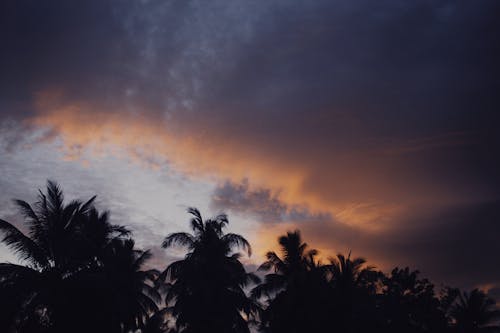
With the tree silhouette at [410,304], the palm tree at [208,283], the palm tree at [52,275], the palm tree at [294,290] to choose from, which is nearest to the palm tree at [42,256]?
the palm tree at [52,275]

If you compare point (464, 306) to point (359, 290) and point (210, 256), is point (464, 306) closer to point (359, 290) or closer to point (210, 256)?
point (359, 290)

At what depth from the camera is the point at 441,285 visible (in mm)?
45000

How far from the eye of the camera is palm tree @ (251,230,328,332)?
26.2m

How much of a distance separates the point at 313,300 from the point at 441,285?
93.0 ft

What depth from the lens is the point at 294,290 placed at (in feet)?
88.5

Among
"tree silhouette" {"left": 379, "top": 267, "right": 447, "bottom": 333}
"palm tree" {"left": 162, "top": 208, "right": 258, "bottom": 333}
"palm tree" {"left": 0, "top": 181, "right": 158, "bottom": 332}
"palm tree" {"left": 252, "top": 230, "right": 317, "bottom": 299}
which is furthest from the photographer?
"tree silhouette" {"left": 379, "top": 267, "right": 447, "bottom": 333}

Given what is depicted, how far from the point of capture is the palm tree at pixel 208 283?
24109mm

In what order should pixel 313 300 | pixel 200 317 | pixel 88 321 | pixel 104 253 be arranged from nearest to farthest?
pixel 88 321 < pixel 104 253 < pixel 200 317 < pixel 313 300

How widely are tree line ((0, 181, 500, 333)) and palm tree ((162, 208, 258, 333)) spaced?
0.07 metres

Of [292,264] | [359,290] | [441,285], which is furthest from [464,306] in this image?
[292,264]

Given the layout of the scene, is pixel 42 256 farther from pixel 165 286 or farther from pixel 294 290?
pixel 294 290

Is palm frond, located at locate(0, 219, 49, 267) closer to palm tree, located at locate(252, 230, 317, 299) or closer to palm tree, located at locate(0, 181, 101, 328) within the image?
palm tree, located at locate(0, 181, 101, 328)

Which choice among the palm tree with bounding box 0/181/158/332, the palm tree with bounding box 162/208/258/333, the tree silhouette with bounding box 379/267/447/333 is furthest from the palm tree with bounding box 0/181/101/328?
the tree silhouette with bounding box 379/267/447/333

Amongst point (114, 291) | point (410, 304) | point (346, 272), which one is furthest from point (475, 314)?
point (114, 291)
